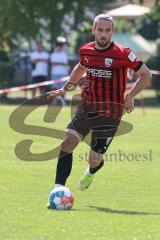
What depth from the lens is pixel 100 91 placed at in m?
10.3

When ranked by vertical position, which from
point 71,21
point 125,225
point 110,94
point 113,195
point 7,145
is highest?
point 110,94

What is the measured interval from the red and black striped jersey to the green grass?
1.23m

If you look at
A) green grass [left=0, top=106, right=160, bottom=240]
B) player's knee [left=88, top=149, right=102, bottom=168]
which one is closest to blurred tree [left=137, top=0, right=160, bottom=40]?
green grass [left=0, top=106, right=160, bottom=240]

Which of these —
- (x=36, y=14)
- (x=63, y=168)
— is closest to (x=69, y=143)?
(x=63, y=168)

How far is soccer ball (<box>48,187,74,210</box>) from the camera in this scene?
9.51 meters

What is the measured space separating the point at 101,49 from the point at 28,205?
79.9 inches

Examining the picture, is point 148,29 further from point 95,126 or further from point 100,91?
point 100,91

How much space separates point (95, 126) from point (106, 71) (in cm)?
72

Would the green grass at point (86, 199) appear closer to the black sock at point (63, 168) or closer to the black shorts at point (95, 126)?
the black sock at point (63, 168)

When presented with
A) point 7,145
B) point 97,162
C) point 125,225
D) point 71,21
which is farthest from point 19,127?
point 71,21

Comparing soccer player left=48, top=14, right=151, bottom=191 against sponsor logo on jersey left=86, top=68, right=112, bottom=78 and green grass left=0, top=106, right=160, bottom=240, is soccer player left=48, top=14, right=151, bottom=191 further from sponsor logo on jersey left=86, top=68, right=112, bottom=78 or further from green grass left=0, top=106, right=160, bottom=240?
green grass left=0, top=106, right=160, bottom=240

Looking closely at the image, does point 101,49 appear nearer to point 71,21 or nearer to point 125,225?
point 125,225

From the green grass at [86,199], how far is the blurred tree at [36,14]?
634 inches

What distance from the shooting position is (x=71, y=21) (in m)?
37.8
